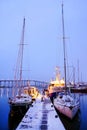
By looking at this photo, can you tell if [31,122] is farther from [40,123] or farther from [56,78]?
[56,78]

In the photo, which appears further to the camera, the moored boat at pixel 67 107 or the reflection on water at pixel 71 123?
the moored boat at pixel 67 107

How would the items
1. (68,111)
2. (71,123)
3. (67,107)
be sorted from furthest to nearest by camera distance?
(67,107)
(68,111)
(71,123)

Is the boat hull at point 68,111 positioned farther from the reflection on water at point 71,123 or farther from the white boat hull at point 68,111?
the reflection on water at point 71,123

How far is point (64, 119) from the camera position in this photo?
25672 mm

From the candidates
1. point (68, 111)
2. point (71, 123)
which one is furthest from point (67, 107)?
point (71, 123)

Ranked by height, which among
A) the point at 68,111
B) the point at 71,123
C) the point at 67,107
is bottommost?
the point at 71,123

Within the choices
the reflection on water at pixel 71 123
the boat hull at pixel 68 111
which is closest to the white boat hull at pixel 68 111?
the boat hull at pixel 68 111

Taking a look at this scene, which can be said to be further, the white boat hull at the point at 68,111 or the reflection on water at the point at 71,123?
the white boat hull at the point at 68,111

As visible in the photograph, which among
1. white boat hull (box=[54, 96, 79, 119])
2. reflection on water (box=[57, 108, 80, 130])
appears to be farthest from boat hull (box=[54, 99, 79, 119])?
reflection on water (box=[57, 108, 80, 130])

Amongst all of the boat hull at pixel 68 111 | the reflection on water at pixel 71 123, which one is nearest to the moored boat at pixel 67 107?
the boat hull at pixel 68 111

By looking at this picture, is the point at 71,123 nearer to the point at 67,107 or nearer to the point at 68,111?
the point at 68,111

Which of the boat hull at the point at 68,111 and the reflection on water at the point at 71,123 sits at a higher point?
the boat hull at the point at 68,111

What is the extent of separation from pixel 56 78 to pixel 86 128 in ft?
153

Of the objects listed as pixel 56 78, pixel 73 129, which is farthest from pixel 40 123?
→ pixel 56 78
